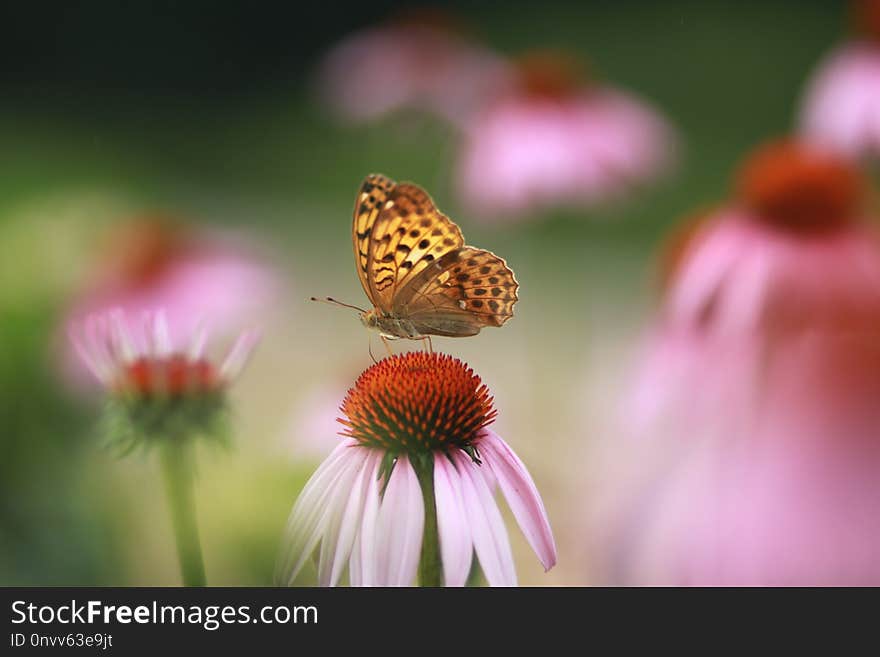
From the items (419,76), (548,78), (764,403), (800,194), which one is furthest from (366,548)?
(419,76)

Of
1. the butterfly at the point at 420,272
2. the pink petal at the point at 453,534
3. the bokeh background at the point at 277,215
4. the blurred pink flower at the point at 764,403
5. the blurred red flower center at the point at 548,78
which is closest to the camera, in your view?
the pink petal at the point at 453,534

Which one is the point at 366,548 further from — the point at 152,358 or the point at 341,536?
the point at 152,358

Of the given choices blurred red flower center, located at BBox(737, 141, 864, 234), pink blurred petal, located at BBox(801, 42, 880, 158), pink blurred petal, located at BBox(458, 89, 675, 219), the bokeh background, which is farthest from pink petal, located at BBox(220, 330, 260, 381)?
pink blurred petal, located at BBox(458, 89, 675, 219)

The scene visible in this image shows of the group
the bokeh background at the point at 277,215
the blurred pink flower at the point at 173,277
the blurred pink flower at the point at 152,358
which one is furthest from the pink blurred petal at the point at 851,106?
the blurred pink flower at the point at 152,358

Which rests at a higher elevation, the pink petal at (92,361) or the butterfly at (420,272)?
the butterfly at (420,272)

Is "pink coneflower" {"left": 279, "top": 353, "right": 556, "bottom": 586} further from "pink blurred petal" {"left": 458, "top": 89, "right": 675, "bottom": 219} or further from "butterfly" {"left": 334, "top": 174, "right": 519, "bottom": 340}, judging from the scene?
"pink blurred petal" {"left": 458, "top": 89, "right": 675, "bottom": 219}

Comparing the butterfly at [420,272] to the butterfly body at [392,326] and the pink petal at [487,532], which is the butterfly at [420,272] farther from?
the pink petal at [487,532]
